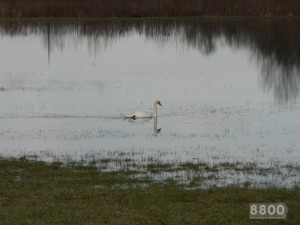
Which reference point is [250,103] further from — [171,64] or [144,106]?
[171,64]

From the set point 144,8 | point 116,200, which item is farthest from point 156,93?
point 144,8

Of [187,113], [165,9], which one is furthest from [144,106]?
[165,9]

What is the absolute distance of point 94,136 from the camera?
19.5 meters

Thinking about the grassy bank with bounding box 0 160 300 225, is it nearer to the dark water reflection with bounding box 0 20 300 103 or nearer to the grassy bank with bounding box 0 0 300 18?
the dark water reflection with bounding box 0 20 300 103

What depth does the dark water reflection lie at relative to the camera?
34.6 m

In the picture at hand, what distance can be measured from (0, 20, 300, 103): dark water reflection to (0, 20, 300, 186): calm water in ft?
0.27

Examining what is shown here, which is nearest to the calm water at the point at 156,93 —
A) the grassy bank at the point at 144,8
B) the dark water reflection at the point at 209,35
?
the dark water reflection at the point at 209,35

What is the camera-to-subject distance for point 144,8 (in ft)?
202

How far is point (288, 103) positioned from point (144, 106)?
4585 millimetres

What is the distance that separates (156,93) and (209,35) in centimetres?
2111

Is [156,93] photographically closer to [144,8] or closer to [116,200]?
[116,200]

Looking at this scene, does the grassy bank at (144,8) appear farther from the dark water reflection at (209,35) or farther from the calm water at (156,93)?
the calm water at (156,93)

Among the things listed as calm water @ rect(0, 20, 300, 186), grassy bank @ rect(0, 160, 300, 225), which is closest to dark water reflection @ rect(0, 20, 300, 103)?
calm water @ rect(0, 20, 300, 186)

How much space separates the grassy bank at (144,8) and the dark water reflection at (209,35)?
6.92 ft
